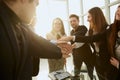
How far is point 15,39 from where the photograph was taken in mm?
762

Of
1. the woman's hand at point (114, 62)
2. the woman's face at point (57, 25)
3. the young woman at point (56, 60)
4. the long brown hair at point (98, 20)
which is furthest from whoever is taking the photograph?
the woman's face at point (57, 25)

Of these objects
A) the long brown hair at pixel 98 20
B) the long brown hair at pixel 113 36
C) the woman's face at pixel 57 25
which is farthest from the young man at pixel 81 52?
the long brown hair at pixel 113 36

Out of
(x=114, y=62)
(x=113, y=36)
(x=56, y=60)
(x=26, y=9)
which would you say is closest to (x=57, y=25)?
(x=56, y=60)

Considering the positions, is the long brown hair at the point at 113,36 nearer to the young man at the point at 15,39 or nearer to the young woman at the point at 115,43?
the young woman at the point at 115,43

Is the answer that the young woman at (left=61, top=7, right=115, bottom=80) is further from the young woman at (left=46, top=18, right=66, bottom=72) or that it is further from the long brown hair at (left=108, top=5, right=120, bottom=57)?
the young woman at (left=46, top=18, right=66, bottom=72)

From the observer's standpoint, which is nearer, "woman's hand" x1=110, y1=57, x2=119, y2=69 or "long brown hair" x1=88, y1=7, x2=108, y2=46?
"woman's hand" x1=110, y1=57, x2=119, y2=69

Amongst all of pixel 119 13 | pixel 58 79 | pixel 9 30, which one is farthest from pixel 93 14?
pixel 9 30

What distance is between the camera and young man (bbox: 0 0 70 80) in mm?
741

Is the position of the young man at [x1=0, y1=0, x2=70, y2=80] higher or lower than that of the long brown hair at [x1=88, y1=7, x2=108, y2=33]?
lower

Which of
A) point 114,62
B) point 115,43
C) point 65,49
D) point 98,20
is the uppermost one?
point 98,20

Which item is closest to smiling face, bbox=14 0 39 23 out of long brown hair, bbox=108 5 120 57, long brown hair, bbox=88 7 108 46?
long brown hair, bbox=108 5 120 57

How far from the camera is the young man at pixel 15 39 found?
2.43 feet

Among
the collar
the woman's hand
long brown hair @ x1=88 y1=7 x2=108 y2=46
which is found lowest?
the woman's hand

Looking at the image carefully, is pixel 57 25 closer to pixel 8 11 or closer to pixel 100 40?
pixel 100 40
